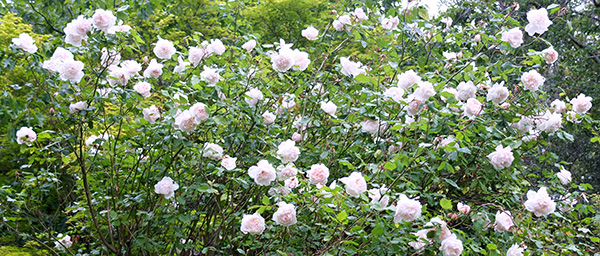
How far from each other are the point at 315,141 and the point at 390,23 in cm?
86

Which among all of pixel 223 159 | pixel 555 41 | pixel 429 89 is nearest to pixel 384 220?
pixel 429 89

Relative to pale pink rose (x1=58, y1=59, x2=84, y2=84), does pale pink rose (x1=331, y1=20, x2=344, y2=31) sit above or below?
below

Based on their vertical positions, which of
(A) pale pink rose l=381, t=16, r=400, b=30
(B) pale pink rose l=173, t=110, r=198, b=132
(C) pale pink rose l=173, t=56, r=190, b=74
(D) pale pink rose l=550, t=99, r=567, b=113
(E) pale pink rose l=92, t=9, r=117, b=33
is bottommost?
(D) pale pink rose l=550, t=99, r=567, b=113

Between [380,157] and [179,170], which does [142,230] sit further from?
[380,157]

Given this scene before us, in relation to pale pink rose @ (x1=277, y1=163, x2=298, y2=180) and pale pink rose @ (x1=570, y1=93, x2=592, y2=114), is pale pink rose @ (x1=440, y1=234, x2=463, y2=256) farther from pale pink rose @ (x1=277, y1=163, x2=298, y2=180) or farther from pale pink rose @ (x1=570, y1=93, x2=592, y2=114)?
pale pink rose @ (x1=570, y1=93, x2=592, y2=114)

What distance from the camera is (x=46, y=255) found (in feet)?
13.4

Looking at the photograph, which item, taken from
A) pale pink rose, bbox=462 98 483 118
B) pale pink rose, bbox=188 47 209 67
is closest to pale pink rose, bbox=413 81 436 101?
pale pink rose, bbox=462 98 483 118

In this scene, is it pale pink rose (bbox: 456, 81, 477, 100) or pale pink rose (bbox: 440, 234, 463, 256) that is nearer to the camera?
pale pink rose (bbox: 440, 234, 463, 256)

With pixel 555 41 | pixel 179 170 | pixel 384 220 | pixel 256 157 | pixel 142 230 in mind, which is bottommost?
pixel 555 41

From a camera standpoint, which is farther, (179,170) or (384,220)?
(179,170)

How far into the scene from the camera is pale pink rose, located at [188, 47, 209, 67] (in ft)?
8.61

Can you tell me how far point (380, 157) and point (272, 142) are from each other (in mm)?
567

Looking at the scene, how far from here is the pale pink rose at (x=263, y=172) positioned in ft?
6.77

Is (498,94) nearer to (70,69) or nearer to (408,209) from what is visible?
(408,209)
